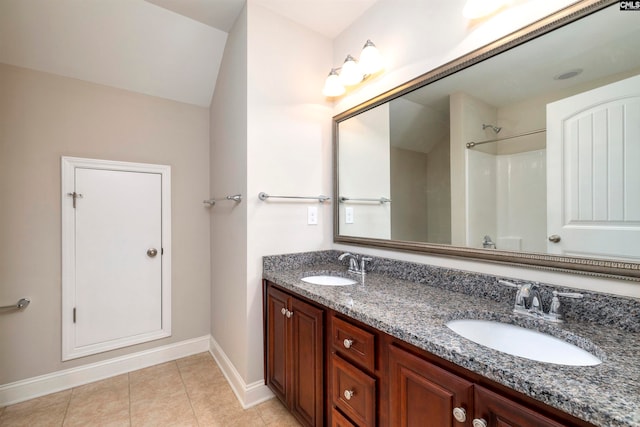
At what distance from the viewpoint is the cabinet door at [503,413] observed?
23.1 inches

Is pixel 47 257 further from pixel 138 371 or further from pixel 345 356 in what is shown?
pixel 345 356

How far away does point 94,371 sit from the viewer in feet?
6.62

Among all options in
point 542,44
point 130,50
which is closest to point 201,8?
point 130,50

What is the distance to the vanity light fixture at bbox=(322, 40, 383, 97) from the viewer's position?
166cm

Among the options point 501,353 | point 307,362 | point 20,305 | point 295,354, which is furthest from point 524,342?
point 20,305

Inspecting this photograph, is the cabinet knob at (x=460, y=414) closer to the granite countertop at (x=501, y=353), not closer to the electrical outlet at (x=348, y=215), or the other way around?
the granite countertop at (x=501, y=353)

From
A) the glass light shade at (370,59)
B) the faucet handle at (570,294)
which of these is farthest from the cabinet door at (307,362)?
the glass light shade at (370,59)

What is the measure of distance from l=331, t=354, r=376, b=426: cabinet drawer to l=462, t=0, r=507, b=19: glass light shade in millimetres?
1613

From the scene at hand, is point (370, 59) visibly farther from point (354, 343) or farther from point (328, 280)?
point (354, 343)

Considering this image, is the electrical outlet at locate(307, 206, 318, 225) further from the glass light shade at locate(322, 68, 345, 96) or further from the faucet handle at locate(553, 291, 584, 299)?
the faucet handle at locate(553, 291, 584, 299)

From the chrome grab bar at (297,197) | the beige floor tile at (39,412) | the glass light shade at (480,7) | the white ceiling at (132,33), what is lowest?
the beige floor tile at (39,412)

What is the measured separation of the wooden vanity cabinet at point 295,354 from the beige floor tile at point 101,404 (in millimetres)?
945

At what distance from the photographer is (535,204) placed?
1068 mm

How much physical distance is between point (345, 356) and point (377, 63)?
1.67 m
